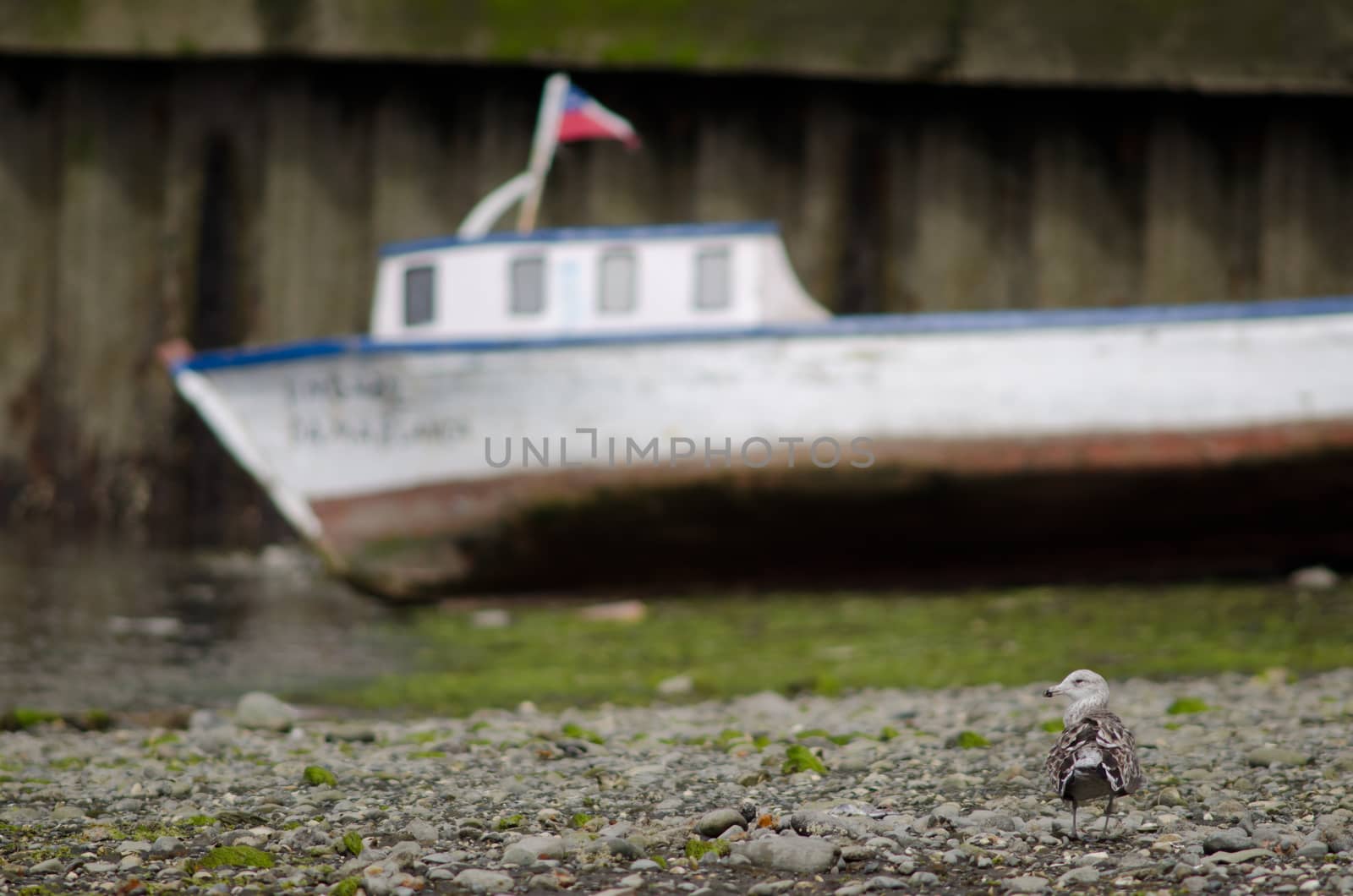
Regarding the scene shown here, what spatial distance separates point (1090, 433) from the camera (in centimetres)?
855

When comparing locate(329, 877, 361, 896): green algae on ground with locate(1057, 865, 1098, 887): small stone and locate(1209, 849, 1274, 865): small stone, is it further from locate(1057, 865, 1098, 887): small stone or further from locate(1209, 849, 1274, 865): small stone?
locate(1209, 849, 1274, 865): small stone

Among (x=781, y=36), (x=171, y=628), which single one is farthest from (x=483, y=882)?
(x=781, y=36)

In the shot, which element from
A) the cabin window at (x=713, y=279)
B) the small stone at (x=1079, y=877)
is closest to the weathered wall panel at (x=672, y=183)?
the cabin window at (x=713, y=279)

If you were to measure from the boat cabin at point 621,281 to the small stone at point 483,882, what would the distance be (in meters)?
5.97

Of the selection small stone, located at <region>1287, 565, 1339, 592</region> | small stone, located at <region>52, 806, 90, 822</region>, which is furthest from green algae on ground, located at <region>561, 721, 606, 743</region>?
small stone, located at <region>1287, 565, 1339, 592</region>

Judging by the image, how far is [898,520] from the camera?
29.1 ft

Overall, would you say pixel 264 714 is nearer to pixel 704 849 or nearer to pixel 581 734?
pixel 581 734

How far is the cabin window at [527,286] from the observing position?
8922 millimetres

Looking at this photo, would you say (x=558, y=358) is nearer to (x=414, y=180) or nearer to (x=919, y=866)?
(x=414, y=180)

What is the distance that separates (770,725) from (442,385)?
452cm

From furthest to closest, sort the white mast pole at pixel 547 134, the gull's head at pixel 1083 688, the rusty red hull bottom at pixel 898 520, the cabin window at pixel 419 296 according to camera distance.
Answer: the white mast pole at pixel 547 134
the cabin window at pixel 419 296
the rusty red hull bottom at pixel 898 520
the gull's head at pixel 1083 688

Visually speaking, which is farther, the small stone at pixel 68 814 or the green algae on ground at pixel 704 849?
the small stone at pixel 68 814

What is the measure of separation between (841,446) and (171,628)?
13.7 ft

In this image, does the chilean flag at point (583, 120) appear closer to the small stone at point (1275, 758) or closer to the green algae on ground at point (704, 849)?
the small stone at point (1275, 758)
